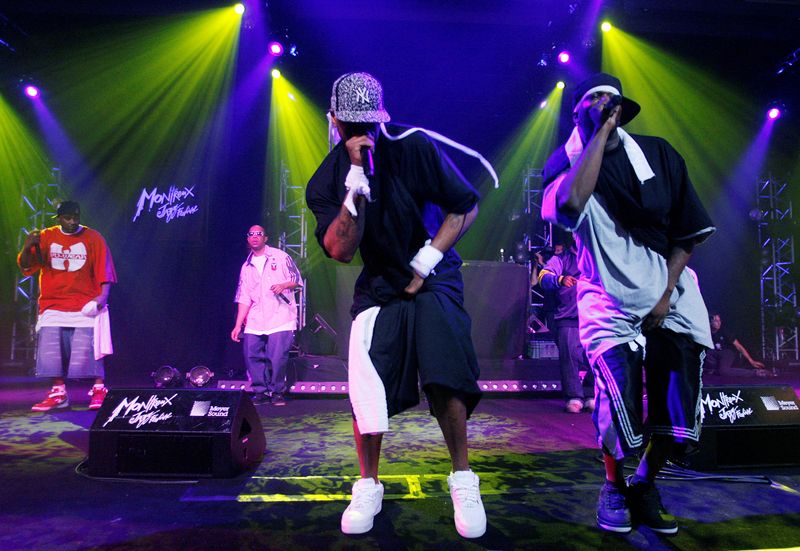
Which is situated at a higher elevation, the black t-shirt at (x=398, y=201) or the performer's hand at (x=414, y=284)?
the black t-shirt at (x=398, y=201)

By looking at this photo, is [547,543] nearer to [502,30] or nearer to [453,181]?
[453,181]

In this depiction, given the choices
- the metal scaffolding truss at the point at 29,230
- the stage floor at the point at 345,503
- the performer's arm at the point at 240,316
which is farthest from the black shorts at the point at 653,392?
the metal scaffolding truss at the point at 29,230

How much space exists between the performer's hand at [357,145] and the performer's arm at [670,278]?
149cm

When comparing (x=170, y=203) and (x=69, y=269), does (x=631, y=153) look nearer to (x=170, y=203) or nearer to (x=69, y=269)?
(x=69, y=269)

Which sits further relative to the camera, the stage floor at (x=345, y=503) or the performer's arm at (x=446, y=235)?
the performer's arm at (x=446, y=235)

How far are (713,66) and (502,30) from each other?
4.74m

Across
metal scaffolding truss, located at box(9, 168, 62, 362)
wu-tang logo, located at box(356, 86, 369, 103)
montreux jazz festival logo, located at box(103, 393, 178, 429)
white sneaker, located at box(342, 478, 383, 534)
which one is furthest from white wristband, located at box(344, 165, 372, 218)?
metal scaffolding truss, located at box(9, 168, 62, 362)

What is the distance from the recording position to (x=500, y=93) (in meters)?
11.0

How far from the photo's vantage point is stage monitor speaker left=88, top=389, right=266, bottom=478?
3010 millimetres

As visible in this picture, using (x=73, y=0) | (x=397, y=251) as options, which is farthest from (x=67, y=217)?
(x=73, y=0)

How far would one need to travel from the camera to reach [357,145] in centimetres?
205

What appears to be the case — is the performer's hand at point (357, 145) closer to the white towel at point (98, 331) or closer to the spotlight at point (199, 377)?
the white towel at point (98, 331)

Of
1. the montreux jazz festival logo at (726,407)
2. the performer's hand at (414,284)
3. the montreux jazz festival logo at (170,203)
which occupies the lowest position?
the montreux jazz festival logo at (726,407)

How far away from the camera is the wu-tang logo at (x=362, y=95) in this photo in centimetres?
207
